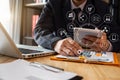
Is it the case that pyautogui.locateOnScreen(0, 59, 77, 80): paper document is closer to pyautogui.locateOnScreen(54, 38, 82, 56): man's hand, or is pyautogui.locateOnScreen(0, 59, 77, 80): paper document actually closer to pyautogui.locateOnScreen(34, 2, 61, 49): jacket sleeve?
pyautogui.locateOnScreen(54, 38, 82, 56): man's hand

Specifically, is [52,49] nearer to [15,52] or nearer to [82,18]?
[15,52]

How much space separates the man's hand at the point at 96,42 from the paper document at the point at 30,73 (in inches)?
19.0

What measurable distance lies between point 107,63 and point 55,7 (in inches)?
31.2

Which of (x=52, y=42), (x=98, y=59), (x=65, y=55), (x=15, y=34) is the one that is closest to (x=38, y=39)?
(x=52, y=42)

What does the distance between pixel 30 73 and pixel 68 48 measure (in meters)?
0.41

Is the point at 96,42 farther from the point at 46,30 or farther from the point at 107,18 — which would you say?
the point at 107,18

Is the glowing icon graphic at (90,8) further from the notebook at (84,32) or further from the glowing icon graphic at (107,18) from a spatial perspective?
the notebook at (84,32)

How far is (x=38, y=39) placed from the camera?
4.08ft

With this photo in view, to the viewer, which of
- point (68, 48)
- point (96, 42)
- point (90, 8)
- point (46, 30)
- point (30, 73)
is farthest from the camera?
point (90, 8)

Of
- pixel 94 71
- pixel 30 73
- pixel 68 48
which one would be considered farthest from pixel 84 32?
pixel 30 73

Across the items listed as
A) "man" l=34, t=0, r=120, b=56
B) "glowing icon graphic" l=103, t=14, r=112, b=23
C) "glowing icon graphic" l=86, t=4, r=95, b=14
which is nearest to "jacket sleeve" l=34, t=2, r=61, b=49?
"man" l=34, t=0, r=120, b=56

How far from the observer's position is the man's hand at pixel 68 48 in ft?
3.10

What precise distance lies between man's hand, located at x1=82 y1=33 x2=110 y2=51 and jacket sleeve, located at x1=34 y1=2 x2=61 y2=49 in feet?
0.55

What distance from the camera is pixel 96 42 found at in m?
1.10
